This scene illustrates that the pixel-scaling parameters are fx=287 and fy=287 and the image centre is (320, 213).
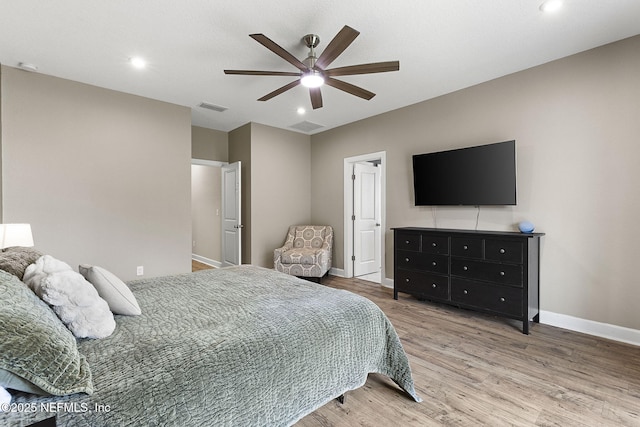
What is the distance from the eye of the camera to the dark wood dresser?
280 centimetres

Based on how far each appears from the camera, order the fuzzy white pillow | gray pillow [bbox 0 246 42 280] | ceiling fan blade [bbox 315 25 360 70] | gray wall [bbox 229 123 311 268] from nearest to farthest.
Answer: the fuzzy white pillow, gray pillow [bbox 0 246 42 280], ceiling fan blade [bbox 315 25 360 70], gray wall [bbox 229 123 311 268]

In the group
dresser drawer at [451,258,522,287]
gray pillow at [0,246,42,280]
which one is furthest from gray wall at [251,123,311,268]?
gray pillow at [0,246,42,280]

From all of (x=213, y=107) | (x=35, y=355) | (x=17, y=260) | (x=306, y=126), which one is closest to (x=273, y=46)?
(x=17, y=260)

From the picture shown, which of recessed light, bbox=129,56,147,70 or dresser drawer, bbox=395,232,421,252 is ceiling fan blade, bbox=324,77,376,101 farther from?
recessed light, bbox=129,56,147,70

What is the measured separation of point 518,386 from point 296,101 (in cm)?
379

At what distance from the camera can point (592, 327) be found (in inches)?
107

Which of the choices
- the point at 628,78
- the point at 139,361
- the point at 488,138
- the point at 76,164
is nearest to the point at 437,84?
the point at 488,138

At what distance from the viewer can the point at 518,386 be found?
1944mm

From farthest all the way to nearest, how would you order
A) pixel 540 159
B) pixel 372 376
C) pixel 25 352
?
pixel 540 159
pixel 372 376
pixel 25 352

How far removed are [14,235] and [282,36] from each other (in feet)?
8.53

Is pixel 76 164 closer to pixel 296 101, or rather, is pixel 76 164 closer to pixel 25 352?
pixel 296 101

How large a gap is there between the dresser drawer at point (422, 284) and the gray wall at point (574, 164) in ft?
2.51

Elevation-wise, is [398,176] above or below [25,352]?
above

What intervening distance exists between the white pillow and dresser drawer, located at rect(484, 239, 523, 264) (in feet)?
10.2
